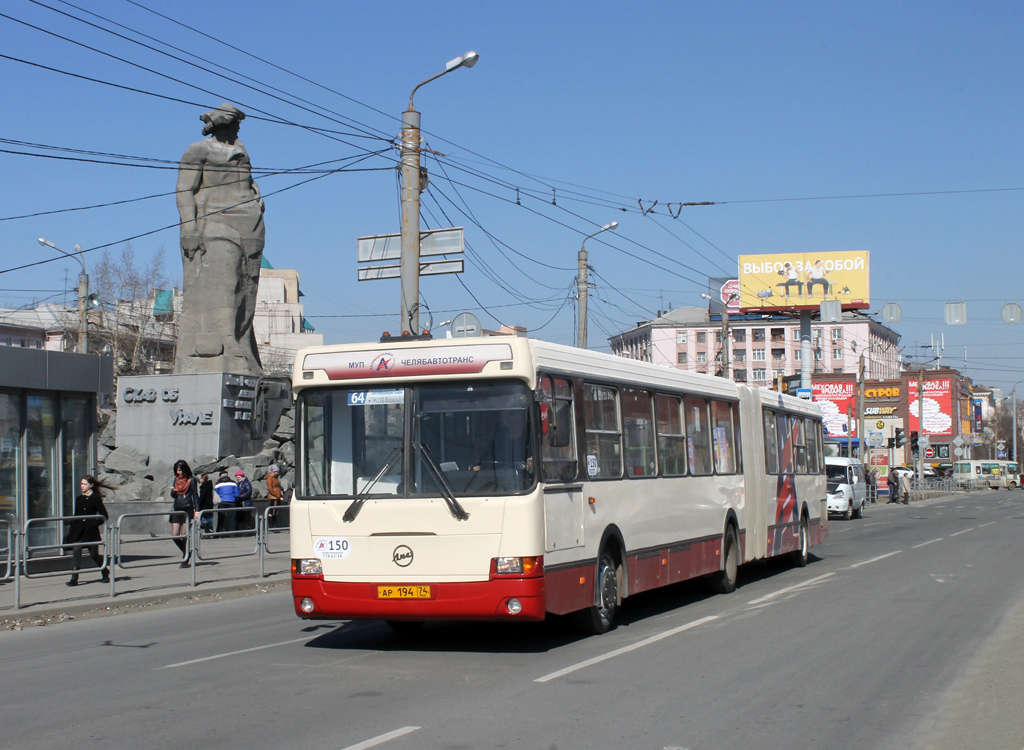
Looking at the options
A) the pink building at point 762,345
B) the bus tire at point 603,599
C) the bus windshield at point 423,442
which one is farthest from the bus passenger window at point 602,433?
the pink building at point 762,345

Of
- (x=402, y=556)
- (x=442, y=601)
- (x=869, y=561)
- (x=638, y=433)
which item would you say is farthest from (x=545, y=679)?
(x=869, y=561)

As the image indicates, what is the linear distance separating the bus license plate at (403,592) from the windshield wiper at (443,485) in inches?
27.5

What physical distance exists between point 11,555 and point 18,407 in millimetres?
3637

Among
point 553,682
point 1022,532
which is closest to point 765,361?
point 1022,532

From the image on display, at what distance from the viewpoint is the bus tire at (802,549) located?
19.1 meters

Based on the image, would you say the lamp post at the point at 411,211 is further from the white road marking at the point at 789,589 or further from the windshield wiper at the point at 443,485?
the windshield wiper at the point at 443,485

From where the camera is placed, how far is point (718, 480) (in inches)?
581

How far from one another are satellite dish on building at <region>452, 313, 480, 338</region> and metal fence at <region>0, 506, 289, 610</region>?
446 centimetres

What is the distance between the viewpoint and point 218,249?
31.3 m

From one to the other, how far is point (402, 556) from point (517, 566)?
3.37 feet

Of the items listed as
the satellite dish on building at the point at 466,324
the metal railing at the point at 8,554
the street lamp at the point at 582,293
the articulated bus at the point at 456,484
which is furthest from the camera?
the street lamp at the point at 582,293

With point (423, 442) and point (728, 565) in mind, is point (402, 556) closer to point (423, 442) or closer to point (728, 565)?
point (423, 442)

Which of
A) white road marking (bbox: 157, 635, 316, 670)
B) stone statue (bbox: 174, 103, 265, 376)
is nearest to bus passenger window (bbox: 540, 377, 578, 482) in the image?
white road marking (bbox: 157, 635, 316, 670)

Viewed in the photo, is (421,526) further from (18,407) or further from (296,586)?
(18,407)
